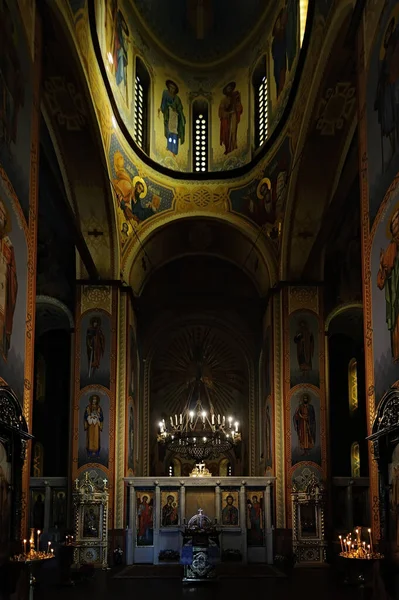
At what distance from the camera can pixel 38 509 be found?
23.0 meters

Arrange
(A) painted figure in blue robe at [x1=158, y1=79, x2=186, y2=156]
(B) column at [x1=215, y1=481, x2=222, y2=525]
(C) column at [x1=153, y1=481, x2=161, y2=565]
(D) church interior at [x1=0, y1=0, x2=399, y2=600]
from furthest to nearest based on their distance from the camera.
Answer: (A) painted figure in blue robe at [x1=158, y1=79, x2=186, y2=156] → (B) column at [x1=215, y1=481, x2=222, y2=525] → (C) column at [x1=153, y1=481, x2=161, y2=565] → (D) church interior at [x1=0, y1=0, x2=399, y2=600]

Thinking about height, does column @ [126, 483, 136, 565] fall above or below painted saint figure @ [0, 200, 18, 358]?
below

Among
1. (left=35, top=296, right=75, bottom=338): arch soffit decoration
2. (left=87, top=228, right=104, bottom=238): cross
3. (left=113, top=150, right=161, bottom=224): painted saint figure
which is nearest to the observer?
(left=113, top=150, right=161, bottom=224): painted saint figure

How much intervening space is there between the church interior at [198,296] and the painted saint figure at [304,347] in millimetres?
38

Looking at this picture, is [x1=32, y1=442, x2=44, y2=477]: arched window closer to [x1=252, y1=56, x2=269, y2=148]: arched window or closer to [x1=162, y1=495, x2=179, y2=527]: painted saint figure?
[x1=162, y1=495, x2=179, y2=527]: painted saint figure

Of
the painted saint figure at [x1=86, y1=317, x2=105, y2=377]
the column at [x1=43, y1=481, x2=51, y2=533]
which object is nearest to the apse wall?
the painted saint figure at [x1=86, y1=317, x2=105, y2=377]

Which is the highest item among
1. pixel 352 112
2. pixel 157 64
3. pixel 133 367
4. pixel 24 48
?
pixel 157 64

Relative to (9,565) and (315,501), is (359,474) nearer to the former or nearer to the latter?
(315,501)

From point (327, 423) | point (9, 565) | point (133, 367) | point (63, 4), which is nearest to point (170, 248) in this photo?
point (133, 367)

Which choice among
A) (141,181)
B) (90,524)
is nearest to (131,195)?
(141,181)

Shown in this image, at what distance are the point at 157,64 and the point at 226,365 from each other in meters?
10.4

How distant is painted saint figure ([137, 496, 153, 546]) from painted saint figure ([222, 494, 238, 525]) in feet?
6.50

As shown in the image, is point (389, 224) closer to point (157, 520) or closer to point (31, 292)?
point (31, 292)

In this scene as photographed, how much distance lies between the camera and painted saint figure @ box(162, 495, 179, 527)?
22.2 m
